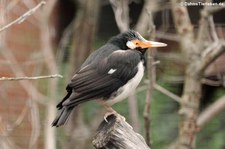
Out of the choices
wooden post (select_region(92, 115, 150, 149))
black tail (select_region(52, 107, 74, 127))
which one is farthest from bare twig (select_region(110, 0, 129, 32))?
wooden post (select_region(92, 115, 150, 149))

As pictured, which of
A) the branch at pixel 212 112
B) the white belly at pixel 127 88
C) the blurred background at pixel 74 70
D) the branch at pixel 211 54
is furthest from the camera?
the blurred background at pixel 74 70

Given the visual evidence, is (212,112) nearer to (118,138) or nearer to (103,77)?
(103,77)

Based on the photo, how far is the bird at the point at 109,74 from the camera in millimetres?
3895

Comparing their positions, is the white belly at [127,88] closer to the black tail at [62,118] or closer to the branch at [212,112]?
the black tail at [62,118]

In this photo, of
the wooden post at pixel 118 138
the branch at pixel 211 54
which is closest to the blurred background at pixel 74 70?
the branch at pixel 211 54

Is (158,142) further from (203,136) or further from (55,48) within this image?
(55,48)

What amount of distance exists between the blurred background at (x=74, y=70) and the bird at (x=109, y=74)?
622mm

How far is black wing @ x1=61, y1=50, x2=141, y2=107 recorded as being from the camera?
3.85 m

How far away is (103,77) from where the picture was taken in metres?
3.96

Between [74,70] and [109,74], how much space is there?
4.82 ft

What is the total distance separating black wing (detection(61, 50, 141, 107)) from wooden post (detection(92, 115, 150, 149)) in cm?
40

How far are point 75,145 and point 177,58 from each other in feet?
3.61

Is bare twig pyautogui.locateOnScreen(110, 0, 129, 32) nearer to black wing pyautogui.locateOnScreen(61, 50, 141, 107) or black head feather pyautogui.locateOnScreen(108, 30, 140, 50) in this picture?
black head feather pyautogui.locateOnScreen(108, 30, 140, 50)

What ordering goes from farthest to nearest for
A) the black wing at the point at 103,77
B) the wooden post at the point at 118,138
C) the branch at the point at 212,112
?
the branch at the point at 212,112, the black wing at the point at 103,77, the wooden post at the point at 118,138
